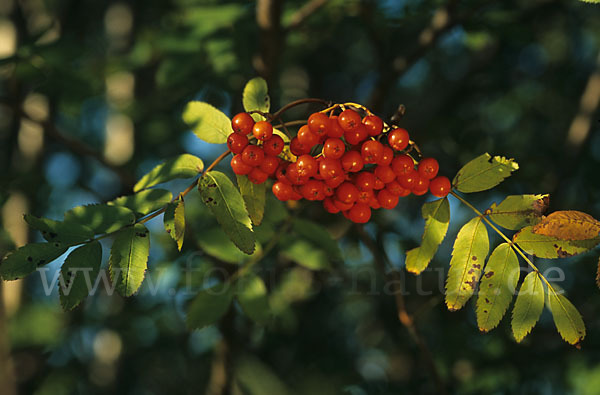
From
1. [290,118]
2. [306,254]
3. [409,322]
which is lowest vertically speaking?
[409,322]

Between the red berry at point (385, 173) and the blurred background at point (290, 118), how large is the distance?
1.06 meters

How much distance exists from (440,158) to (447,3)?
3.14ft

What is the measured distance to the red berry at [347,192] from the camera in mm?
1482

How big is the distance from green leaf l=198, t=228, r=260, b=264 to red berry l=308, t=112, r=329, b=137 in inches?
39.7

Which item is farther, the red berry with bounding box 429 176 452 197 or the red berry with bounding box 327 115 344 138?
the red berry with bounding box 429 176 452 197

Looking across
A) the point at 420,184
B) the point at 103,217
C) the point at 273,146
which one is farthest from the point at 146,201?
the point at 420,184

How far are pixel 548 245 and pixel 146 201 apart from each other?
1.32 m

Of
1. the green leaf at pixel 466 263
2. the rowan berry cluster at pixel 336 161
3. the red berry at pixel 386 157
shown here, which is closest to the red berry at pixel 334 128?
the rowan berry cluster at pixel 336 161

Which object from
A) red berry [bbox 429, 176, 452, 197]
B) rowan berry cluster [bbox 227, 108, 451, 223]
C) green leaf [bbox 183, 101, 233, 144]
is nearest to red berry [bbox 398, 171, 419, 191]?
rowan berry cluster [bbox 227, 108, 451, 223]

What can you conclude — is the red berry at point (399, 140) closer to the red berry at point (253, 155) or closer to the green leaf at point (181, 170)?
the red berry at point (253, 155)

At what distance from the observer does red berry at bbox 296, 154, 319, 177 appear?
139 centimetres

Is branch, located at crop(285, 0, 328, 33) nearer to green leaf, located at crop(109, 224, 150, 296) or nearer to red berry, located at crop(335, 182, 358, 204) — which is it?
red berry, located at crop(335, 182, 358, 204)

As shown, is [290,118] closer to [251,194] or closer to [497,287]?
[251,194]

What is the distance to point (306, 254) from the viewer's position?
236 centimetres
